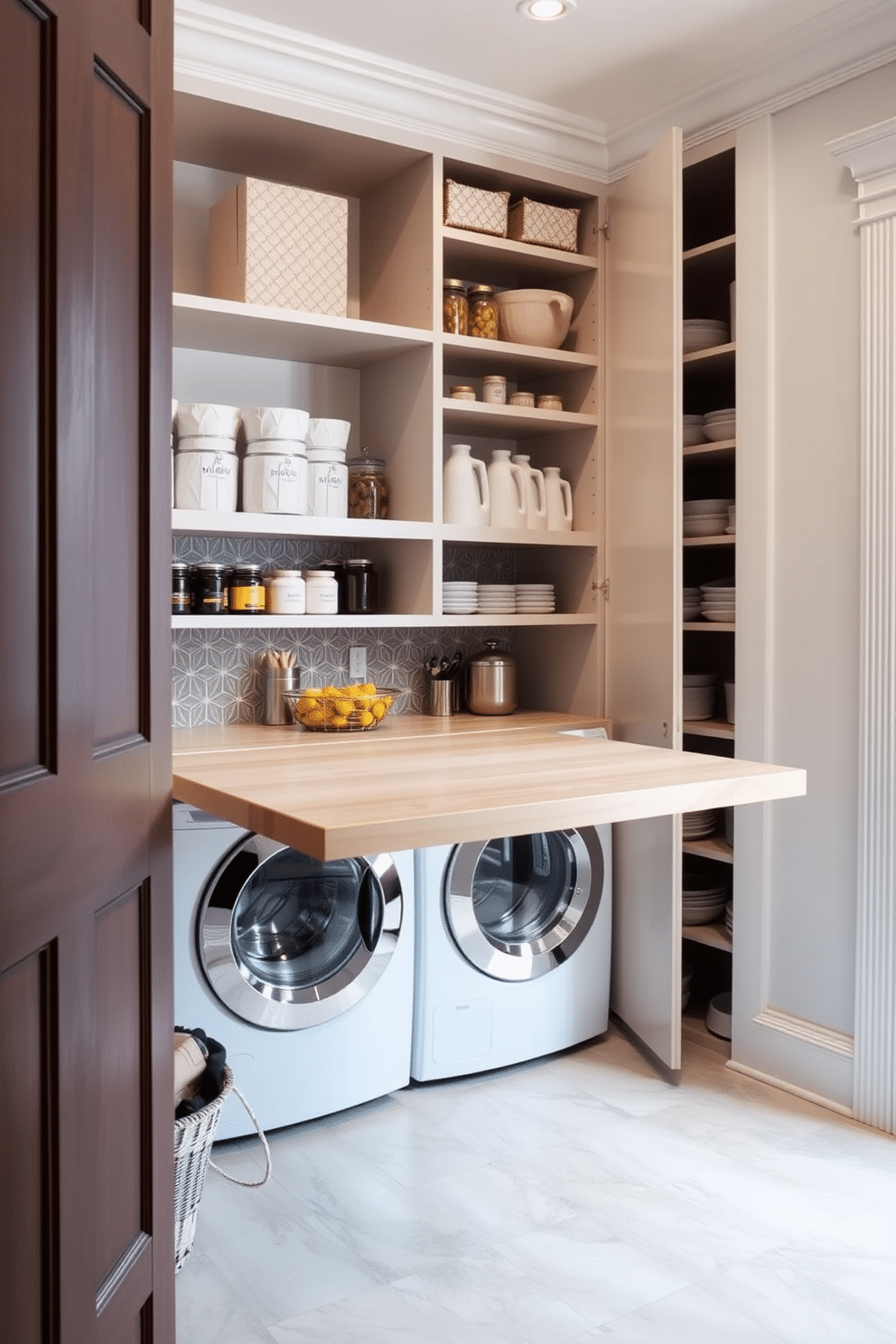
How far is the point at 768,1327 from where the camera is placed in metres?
1.92

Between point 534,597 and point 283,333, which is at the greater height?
point 283,333

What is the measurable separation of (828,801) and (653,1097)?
34.1 inches

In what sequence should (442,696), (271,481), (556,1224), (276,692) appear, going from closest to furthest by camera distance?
(556,1224) < (271,481) < (276,692) < (442,696)

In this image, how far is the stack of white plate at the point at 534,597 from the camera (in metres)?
3.34

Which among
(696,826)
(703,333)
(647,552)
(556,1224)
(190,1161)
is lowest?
(556,1224)

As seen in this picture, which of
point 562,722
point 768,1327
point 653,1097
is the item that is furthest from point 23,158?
point 653,1097

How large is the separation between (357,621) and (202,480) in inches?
20.8

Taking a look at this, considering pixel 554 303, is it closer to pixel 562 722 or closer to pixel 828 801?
pixel 562 722

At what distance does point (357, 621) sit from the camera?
293cm

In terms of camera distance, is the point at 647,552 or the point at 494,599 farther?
the point at 494,599

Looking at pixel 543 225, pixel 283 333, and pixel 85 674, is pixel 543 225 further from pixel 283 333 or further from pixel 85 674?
pixel 85 674

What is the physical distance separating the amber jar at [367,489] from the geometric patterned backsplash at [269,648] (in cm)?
A: 19

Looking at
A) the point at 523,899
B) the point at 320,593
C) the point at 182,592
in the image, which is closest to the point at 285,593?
the point at 320,593

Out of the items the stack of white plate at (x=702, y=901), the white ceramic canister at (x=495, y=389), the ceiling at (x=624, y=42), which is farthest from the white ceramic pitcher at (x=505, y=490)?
the stack of white plate at (x=702, y=901)
